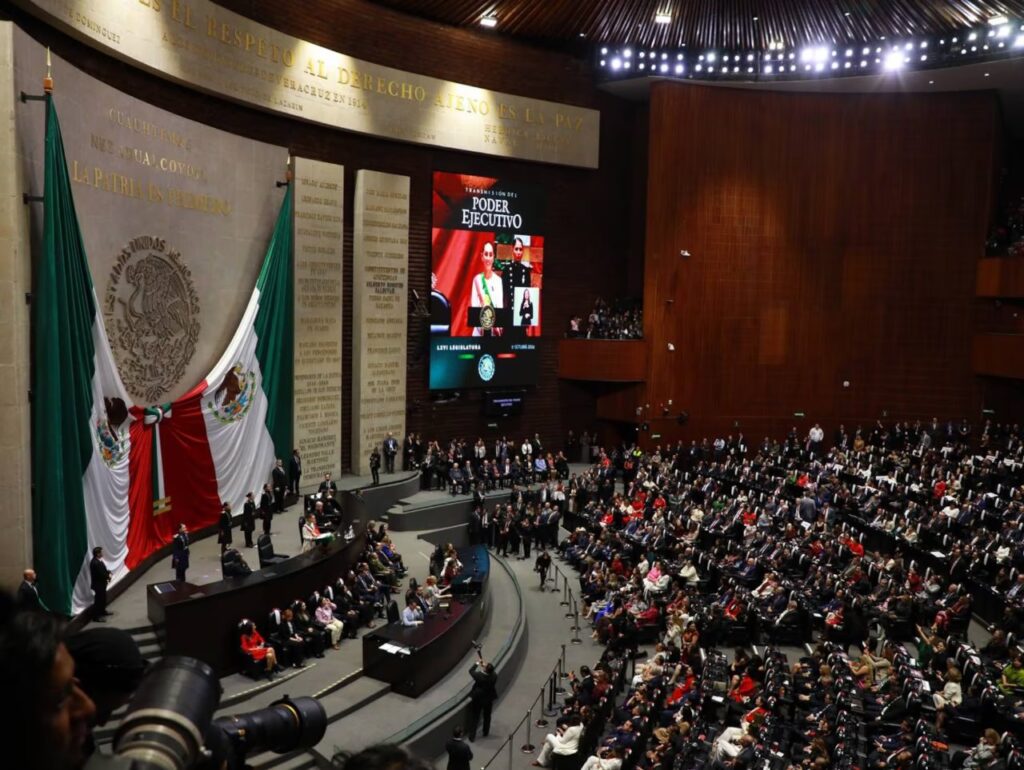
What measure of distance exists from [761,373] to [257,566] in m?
16.4

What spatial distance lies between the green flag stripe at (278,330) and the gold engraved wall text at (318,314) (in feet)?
1.17

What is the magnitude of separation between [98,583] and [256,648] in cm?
210

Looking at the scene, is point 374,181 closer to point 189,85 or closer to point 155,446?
point 189,85

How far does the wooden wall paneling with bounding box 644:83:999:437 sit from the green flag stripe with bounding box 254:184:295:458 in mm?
10393

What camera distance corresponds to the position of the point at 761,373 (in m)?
26.1

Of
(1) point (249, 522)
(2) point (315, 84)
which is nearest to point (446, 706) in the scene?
(1) point (249, 522)

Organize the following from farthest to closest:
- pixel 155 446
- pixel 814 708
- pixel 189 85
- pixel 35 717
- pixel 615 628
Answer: pixel 189 85
pixel 155 446
pixel 615 628
pixel 814 708
pixel 35 717

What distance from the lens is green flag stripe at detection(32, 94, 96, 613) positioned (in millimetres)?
10844

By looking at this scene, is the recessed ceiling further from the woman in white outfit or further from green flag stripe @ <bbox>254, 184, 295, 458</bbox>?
the woman in white outfit

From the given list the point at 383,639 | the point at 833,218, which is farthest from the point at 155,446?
the point at 833,218

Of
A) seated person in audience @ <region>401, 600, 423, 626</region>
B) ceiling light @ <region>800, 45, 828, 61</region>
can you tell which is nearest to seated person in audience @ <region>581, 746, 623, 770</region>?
seated person in audience @ <region>401, 600, 423, 626</region>

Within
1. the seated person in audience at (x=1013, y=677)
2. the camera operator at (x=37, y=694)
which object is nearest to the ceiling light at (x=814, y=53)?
the seated person in audience at (x=1013, y=677)

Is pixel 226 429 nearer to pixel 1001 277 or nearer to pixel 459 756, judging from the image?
pixel 459 756

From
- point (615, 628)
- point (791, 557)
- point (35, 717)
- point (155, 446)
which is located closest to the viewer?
point (35, 717)
